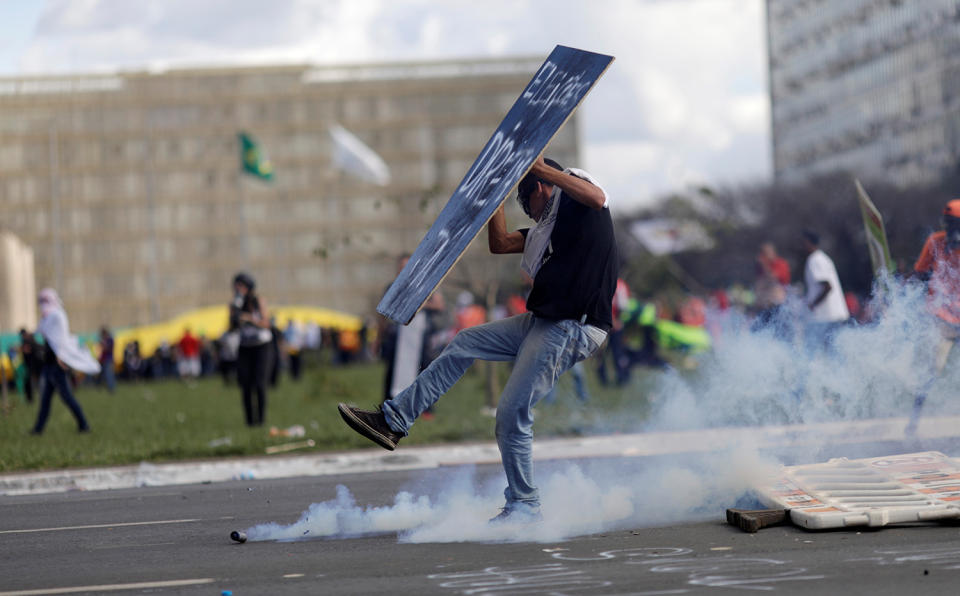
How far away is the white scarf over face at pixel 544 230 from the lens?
635 cm

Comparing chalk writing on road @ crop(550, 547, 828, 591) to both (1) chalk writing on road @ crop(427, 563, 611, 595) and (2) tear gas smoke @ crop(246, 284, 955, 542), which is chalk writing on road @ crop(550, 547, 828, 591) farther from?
(2) tear gas smoke @ crop(246, 284, 955, 542)

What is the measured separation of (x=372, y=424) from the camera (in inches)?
250

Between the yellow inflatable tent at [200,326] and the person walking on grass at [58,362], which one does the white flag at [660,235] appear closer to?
the yellow inflatable tent at [200,326]

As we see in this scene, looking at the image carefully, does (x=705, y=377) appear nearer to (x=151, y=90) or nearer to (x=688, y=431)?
(x=688, y=431)

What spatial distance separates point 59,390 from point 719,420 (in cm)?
1041

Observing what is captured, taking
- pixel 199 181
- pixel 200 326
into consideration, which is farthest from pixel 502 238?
pixel 199 181

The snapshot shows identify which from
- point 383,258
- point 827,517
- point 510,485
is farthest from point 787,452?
point 383,258

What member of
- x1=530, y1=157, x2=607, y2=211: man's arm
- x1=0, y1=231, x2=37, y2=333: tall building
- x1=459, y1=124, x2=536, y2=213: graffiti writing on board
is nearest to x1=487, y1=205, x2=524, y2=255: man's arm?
x1=459, y1=124, x2=536, y2=213: graffiti writing on board

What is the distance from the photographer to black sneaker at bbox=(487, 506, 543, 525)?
6.36 m

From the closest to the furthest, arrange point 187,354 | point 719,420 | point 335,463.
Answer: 1. point 719,420
2. point 335,463
3. point 187,354

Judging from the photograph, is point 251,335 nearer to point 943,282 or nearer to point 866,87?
point 943,282

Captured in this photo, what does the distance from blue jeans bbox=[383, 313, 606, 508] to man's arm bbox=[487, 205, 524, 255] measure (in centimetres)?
49

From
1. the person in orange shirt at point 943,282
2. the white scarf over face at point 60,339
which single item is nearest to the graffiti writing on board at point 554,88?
the person in orange shirt at point 943,282

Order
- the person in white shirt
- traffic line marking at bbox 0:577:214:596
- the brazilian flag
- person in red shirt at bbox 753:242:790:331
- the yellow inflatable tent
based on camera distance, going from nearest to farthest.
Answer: traffic line marking at bbox 0:577:214:596
the person in white shirt
person in red shirt at bbox 753:242:790:331
the yellow inflatable tent
the brazilian flag
